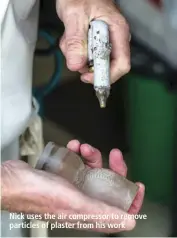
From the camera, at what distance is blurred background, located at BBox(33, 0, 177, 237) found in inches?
52.1

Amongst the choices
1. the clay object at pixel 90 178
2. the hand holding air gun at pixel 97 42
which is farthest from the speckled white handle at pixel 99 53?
the clay object at pixel 90 178

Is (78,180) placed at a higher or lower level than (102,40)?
lower

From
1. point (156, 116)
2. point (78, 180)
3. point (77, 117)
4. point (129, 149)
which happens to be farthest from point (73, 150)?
point (77, 117)

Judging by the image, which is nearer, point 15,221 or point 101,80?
point 101,80

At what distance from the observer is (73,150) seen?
87 cm

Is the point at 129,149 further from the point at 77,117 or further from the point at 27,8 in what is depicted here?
the point at 27,8

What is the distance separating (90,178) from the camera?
0.81m

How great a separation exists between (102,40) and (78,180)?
218 mm

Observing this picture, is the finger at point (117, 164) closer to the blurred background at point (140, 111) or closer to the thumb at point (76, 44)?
the thumb at point (76, 44)

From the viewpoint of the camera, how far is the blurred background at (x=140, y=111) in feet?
4.34

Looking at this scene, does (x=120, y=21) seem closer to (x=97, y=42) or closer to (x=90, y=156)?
(x=97, y=42)

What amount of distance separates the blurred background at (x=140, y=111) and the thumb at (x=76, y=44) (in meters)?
0.49

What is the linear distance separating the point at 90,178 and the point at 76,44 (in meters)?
0.21

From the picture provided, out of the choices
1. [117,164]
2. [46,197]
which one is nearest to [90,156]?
[117,164]
